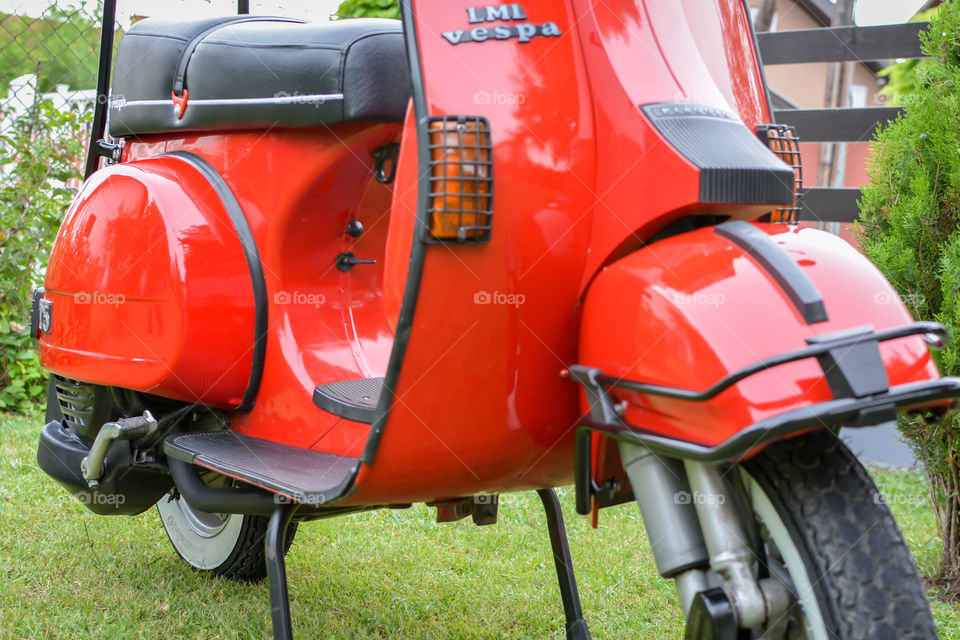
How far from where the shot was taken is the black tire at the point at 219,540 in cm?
265

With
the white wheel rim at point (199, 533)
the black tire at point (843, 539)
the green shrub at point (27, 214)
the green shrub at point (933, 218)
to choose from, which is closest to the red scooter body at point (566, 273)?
the black tire at point (843, 539)

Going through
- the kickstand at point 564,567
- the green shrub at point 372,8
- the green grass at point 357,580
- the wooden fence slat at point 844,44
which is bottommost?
the green grass at point 357,580

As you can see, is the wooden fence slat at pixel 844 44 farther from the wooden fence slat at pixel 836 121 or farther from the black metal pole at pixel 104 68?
the black metal pole at pixel 104 68

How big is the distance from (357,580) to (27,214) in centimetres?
302

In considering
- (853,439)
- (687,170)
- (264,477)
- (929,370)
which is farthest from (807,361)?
(853,439)

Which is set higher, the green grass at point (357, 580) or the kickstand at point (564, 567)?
the kickstand at point (564, 567)

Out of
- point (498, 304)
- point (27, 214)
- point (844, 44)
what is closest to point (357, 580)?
point (498, 304)

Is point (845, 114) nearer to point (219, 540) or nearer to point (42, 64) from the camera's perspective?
point (219, 540)

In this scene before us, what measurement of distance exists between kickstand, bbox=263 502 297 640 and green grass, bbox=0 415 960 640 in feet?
2.52

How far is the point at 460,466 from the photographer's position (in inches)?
61.9

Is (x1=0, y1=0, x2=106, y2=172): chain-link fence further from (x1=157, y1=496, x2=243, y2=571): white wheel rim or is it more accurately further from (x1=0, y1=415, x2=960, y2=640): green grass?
(x1=157, y1=496, x2=243, y2=571): white wheel rim

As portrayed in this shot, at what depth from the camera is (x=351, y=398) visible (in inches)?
75.5

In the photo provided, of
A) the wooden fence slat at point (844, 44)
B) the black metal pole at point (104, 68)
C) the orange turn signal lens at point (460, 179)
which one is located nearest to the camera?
the orange turn signal lens at point (460, 179)

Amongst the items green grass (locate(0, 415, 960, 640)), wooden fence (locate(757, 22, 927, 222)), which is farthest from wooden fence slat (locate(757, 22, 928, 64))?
green grass (locate(0, 415, 960, 640))
